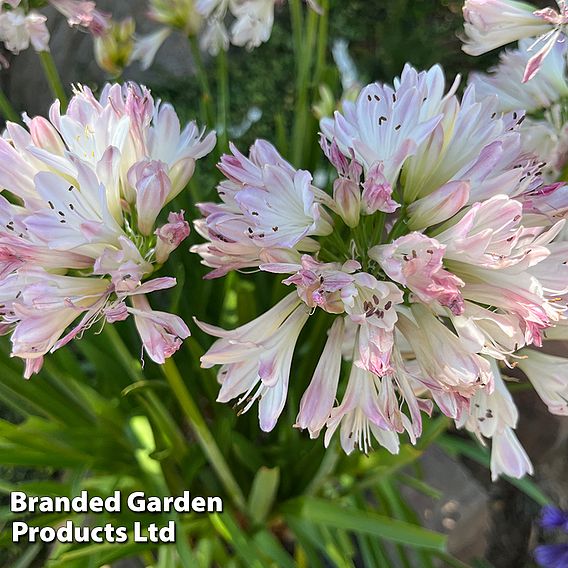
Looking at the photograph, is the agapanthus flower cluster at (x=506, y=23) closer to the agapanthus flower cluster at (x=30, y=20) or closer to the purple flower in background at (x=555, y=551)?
the agapanthus flower cluster at (x=30, y=20)

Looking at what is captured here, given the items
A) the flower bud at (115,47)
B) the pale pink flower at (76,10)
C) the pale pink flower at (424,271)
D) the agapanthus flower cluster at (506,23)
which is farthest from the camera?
the flower bud at (115,47)

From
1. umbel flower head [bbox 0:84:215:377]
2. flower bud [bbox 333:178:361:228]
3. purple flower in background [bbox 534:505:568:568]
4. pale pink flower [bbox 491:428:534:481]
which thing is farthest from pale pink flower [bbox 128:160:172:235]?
purple flower in background [bbox 534:505:568:568]

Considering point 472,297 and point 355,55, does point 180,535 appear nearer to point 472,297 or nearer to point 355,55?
point 472,297

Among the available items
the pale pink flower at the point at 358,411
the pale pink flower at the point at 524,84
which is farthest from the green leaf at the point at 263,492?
the pale pink flower at the point at 524,84

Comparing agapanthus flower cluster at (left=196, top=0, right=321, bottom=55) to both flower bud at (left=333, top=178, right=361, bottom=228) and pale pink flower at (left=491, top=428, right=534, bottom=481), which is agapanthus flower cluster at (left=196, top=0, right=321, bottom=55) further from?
pale pink flower at (left=491, top=428, right=534, bottom=481)

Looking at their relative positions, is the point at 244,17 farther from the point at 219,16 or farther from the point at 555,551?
the point at 555,551

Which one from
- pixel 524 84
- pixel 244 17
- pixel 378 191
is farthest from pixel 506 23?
pixel 244 17
